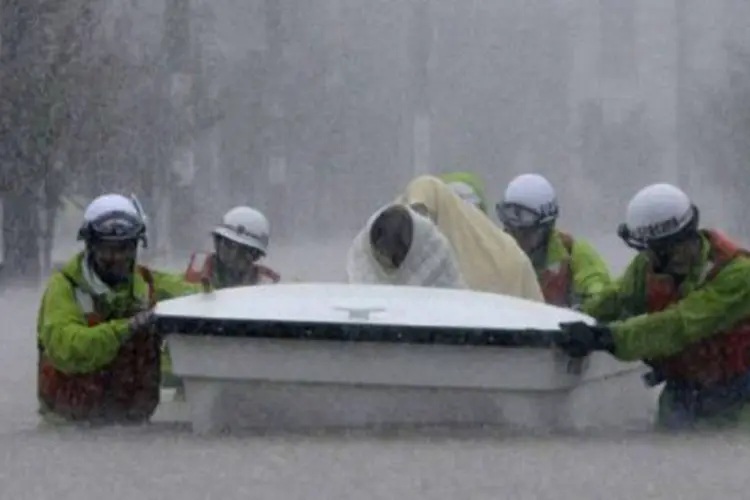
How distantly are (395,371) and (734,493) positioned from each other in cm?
246

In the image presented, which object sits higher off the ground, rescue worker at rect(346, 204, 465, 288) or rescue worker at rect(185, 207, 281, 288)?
rescue worker at rect(346, 204, 465, 288)

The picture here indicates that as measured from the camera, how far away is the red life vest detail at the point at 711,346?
13.9m

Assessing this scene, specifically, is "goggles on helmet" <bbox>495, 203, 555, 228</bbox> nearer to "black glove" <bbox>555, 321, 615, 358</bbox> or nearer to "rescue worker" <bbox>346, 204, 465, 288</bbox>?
"rescue worker" <bbox>346, 204, 465, 288</bbox>

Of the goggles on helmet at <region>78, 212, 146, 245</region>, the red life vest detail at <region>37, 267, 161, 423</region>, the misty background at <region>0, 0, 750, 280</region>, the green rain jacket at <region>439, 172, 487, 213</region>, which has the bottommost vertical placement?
the misty background at <region>0, 0, 750, 280</region>

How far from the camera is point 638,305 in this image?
14477 mm

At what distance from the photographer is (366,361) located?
1318 centimetres

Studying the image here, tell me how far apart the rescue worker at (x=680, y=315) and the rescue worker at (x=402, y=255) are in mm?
800

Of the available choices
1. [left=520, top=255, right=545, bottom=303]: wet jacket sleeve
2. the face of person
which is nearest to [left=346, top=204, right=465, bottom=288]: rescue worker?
[left=520, top=255, right=545, bottom=303]: wet jacket sleeve

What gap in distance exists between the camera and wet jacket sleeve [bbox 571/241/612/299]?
1703 centimetres

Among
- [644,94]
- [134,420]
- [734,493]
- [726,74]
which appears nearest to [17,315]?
[134,420]

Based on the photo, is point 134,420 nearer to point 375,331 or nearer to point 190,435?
point 190,435

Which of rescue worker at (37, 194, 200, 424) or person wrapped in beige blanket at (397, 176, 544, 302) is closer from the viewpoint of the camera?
rescue worker at (37, 194, 200, 424)

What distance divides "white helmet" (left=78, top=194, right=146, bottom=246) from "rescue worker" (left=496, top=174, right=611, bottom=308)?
406cm

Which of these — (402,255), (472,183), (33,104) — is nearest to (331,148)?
(33,104)
